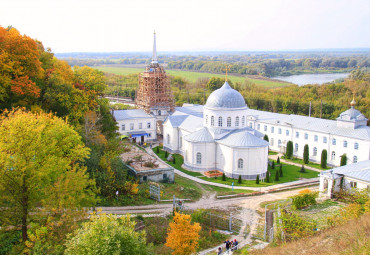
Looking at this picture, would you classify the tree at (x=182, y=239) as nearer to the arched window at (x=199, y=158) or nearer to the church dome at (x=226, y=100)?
the arched window at (x=199, y=158)

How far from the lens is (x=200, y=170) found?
4275 centimetres

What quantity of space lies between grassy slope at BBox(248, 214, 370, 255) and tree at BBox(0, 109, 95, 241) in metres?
11.8

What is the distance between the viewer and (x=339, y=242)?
59.0 feet

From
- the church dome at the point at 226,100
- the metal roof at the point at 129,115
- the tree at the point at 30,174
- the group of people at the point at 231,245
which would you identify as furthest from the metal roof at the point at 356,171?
the metal roof at the point at 129,115

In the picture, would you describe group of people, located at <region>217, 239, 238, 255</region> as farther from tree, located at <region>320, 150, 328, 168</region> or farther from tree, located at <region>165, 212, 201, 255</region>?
tree, located at <region>320, 150, 328, 168</region>

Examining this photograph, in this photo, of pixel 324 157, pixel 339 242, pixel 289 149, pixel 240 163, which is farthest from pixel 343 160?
pixel 339 242

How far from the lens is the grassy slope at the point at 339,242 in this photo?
640 inches

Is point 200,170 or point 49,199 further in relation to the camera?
point 200,170

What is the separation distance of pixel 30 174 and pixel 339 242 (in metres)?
17.5

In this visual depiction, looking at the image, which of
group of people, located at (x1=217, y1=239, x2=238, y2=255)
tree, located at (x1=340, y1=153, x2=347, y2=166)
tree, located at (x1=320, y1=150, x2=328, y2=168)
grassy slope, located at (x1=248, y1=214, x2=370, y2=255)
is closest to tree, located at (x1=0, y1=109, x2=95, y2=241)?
group of people, located at (x1=217, y1=239, x2=238, y2=255)

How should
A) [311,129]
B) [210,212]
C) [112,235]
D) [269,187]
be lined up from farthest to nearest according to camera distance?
[311,129] → [269,187] → [210,212] → [112,235]

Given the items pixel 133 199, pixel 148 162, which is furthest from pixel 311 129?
pixel 133 199

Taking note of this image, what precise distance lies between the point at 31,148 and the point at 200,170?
25.1 metres

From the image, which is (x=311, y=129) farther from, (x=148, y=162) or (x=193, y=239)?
(x=193, y=239)
